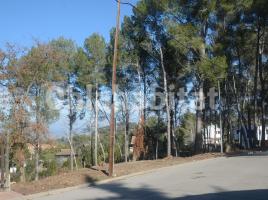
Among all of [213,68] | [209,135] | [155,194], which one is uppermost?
[213,68]

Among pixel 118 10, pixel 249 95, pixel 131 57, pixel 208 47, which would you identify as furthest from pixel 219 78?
pixel 249 95

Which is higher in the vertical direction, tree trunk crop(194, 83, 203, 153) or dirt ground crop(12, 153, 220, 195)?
tree trunk crop(194, 83, 203, 153)

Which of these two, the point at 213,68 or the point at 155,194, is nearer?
the point at 155,194

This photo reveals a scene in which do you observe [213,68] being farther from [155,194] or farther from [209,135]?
[209,135]

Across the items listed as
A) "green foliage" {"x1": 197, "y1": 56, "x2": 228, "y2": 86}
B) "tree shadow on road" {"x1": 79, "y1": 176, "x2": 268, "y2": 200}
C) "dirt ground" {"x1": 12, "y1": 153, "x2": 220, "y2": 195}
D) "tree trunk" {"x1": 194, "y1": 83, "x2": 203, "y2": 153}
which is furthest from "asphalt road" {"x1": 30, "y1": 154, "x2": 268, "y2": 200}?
"tree trunk" {"x1": 194, "y1": 83, "x2": 203, "y2": 153}

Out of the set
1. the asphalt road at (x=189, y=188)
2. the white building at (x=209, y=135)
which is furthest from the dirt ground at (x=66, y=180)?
the white building at (x=209, y=135)

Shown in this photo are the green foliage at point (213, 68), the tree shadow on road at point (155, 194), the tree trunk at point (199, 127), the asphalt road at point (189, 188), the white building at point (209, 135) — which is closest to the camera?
the tree shadow on road at point (155, 194)

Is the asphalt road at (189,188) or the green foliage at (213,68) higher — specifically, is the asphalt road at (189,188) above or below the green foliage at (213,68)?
below

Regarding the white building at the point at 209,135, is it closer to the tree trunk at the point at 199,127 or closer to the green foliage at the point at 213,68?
the tree trunk at the point at 199,127

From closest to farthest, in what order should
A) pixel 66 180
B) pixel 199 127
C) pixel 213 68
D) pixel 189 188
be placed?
pixel 189 188, pixel 66 180, pixel 213 68, pixel 199 127

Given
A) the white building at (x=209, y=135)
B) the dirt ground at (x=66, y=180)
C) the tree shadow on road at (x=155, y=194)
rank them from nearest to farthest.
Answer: the tree shadow on road at (x=155, y=194) < the dirt ground at (x=66, y=180) < the white building at (x=209, y=135)

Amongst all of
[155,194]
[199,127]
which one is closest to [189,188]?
[155,194]

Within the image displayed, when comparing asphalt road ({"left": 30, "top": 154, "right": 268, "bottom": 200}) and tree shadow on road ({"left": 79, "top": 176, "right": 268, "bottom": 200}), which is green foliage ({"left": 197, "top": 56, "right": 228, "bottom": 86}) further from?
tree shadow on road ({"left": 79, "top": 176, "right": 268, "bottom": 200})

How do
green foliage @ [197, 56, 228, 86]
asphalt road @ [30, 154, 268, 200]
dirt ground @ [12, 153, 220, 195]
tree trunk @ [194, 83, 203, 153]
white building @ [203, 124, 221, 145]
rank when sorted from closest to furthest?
asphalt road @ [30, 154, 268, 200] < dirt ground @ [12, 153, 220, 195] < green foliage @ [197, 56, 228, 86] < tree trunk @ [194, 83, 203, 153] < white building @ [203, 124, 221, 145]
